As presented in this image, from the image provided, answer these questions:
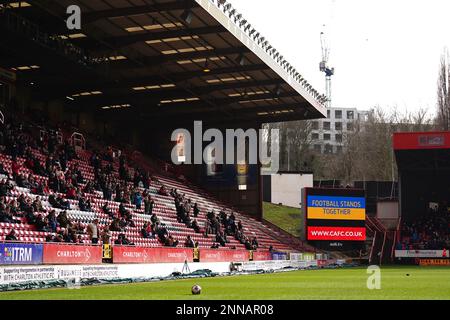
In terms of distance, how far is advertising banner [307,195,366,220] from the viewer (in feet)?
200

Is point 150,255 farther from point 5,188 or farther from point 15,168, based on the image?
point 5,188

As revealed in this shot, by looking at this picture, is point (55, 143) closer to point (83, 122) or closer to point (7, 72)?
point (7, 72)

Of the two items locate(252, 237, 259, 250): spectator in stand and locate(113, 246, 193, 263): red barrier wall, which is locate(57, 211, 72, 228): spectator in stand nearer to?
locate(113, 246, 193, 263): red barrier wall

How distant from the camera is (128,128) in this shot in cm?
6506

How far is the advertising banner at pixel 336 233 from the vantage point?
6084cm

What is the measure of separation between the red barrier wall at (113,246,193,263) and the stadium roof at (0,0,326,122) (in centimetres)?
1142

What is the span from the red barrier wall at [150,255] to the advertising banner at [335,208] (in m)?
21.3

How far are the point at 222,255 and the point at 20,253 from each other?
2088 cm

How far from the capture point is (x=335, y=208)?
6166 centimetres

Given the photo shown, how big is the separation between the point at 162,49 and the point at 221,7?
23.1 ft

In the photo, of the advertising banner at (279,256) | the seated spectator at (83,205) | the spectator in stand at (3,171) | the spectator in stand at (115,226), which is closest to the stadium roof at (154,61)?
the spectator in stand at (3,171)

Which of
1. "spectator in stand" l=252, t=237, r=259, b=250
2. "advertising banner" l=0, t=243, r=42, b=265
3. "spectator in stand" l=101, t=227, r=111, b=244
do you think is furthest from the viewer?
"spectator in stand" l=252, t=237, r=259, b=250

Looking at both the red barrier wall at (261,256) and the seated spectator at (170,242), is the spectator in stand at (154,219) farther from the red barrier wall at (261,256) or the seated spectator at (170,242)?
the red barrier wall at (261,256)

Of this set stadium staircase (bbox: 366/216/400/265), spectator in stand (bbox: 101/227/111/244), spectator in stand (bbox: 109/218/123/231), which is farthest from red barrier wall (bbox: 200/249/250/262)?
stadium staircase (bbox: 366/216/400/265)
